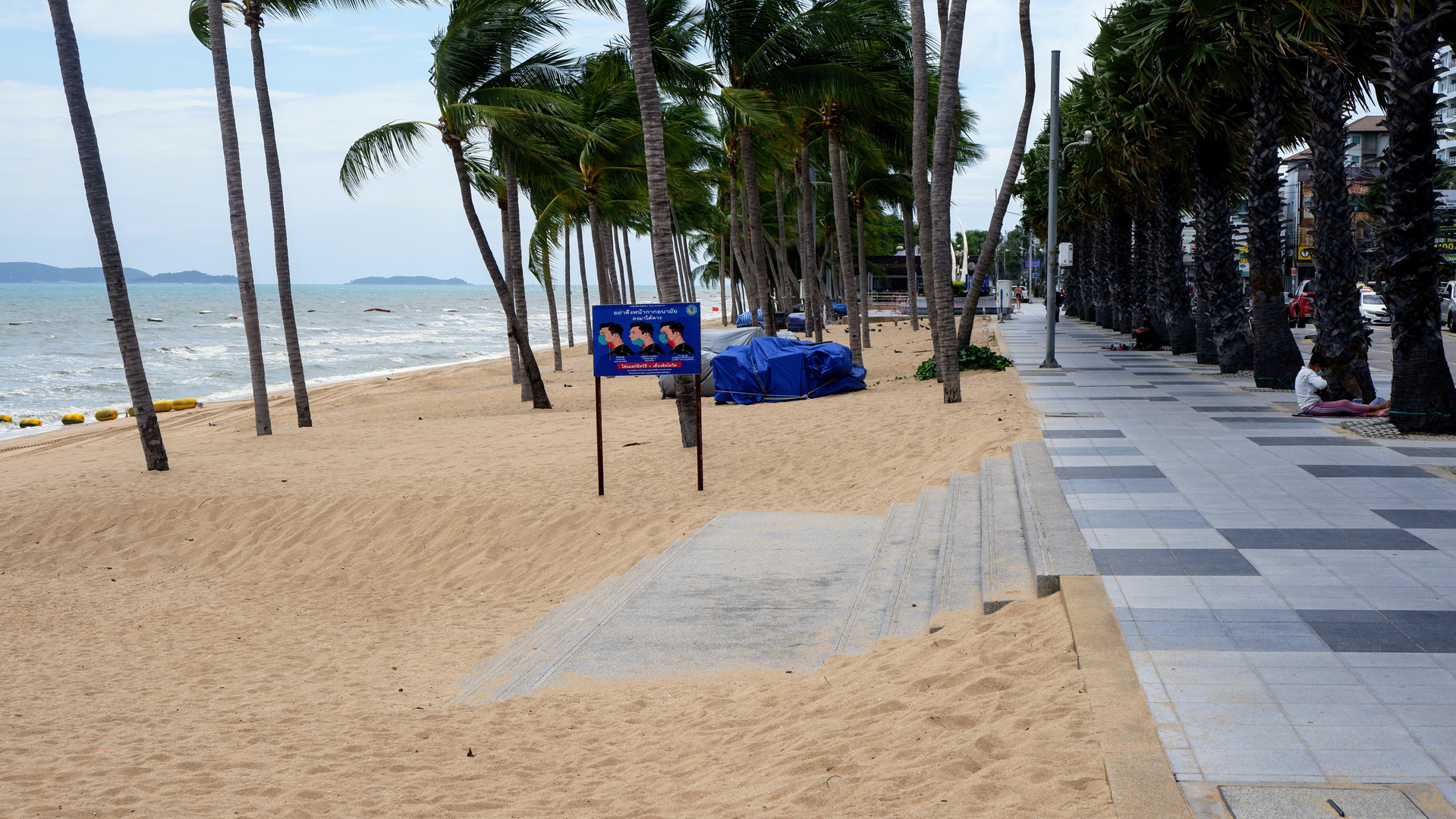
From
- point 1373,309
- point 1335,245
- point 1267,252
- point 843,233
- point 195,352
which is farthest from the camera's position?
point 195,352

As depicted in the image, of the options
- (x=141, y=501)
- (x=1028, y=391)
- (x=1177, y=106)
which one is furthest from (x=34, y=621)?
(x=1177, y=106)

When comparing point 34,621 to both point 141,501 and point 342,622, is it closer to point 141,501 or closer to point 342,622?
point 342,622

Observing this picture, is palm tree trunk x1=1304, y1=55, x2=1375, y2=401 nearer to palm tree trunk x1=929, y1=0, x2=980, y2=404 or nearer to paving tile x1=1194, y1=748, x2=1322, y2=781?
palm tree trunk x1=929, y1=0, x2=980, y2=404

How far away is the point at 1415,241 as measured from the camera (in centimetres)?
1109

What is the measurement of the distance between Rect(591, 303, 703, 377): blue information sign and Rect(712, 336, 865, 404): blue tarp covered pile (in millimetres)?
7850

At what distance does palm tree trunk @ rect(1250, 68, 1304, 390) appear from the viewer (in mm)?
15703

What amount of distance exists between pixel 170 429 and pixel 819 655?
19355 millimetres

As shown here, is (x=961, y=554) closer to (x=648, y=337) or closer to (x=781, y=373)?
(x=648, y=337)

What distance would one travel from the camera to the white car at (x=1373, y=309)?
35.8 metres

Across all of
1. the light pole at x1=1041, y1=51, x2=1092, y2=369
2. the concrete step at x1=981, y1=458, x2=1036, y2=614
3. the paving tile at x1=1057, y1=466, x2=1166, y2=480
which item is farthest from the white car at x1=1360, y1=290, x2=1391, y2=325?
the concrete step at x1=981, y1=458, x2=1036, y2=614

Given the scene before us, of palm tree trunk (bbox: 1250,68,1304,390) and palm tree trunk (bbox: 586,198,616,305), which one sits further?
palm tree trunk (bbox: 586,198,616,305)

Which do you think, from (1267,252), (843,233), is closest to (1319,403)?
(1267,252)

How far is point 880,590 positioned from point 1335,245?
9.72m

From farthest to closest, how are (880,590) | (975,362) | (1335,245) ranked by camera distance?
(975,362)
(1335,245)
(880,590)
